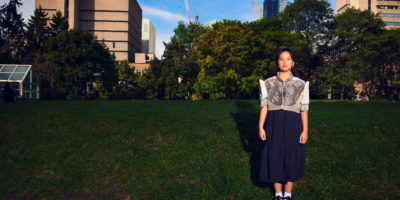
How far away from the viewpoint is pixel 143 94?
54938 millimetres

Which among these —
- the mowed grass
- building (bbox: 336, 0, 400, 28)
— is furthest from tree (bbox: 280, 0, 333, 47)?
building (bbox: 336, 0, 400, 28)

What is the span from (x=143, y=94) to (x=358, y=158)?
5051 cm

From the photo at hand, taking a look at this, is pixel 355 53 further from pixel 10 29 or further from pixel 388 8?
pixel 388 8

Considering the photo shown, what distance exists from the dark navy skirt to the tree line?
33.9 m

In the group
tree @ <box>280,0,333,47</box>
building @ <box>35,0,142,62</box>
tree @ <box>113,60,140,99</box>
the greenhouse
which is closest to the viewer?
the greenhouse

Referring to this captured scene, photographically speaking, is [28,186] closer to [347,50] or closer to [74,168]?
[74,168]

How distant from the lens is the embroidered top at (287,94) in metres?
4.50

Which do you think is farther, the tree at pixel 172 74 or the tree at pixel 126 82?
the tree at pixel 126 82

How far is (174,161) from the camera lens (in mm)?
7398

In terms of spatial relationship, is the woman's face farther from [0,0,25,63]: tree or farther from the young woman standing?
[0,0,25,63]: tree

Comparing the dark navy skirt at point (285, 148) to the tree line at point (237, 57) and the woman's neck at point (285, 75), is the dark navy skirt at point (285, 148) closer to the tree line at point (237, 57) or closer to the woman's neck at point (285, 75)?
the woman's neck at point (285, 75)

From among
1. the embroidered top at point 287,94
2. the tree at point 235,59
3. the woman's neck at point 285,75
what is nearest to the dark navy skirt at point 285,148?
the embroidered top at point 287,94

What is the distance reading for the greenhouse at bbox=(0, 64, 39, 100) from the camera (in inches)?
1150

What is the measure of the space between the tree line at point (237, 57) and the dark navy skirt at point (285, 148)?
1333 inches
